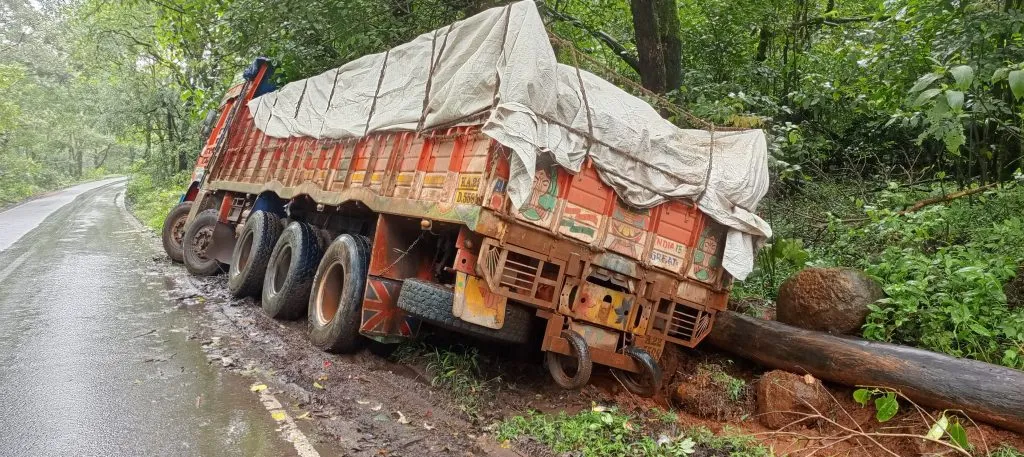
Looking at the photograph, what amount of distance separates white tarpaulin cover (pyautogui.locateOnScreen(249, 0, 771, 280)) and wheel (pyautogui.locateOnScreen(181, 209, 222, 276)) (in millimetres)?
4621

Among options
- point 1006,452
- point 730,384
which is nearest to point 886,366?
point 1006,452

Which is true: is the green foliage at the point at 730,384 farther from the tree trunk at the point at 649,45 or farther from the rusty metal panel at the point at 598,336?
the tree trunk at the point at 649,45

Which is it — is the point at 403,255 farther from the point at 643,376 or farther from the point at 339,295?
the point at 643,376

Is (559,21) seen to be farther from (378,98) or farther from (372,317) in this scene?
(372,317)

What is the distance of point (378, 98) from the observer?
5688 mm

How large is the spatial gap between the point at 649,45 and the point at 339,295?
5453mm

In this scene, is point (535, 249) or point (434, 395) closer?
point (535, 249)

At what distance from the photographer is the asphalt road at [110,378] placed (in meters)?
3.44

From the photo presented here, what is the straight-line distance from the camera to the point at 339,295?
18.7 ft

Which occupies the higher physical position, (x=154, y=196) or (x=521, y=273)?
(x=521, y=273)

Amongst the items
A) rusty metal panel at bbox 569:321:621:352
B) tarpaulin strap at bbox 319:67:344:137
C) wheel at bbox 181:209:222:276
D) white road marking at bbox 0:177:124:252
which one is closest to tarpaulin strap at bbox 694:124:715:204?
rusty metal panel at bbox 569:321:621:352

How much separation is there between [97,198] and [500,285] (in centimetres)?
2854

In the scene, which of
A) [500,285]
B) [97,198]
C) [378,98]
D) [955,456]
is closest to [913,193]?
[955,456]

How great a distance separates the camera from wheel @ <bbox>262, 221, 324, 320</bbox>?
6180 mm
